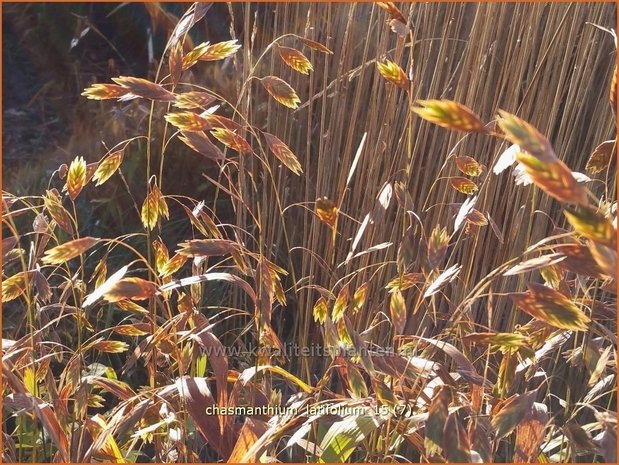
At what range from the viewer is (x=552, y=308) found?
0.72m

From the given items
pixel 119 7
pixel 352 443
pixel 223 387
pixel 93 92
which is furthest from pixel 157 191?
pixel 119 7

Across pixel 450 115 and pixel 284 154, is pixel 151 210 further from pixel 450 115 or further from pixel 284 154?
pixel 450 115

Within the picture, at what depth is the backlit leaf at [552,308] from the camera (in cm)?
71

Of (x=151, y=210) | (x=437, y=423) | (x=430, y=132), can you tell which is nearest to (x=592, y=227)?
(x=437, y=423)

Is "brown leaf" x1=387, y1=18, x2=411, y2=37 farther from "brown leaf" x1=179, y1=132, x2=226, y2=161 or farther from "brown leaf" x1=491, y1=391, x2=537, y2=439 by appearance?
"brown leaf" x1=491, y1=391, x2=537, y2=439

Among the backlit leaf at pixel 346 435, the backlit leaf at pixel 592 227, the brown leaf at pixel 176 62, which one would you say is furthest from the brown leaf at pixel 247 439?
the backlit leaf at pixel 592 227

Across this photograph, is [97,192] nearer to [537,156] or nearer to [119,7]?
[119,7]

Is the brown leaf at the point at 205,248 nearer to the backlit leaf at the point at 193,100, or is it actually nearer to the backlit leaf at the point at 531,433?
the backlit leaf at the point at 193,100

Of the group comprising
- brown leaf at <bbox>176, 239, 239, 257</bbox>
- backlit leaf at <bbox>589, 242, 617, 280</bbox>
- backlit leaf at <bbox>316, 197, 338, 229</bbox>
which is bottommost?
brown leaf at <bbox>176, 239, 239, 257</bbox>

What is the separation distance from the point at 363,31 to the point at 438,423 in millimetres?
1104

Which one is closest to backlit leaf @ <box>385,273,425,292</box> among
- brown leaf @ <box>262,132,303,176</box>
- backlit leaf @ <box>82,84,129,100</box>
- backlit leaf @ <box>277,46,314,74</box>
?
brown leaf @ <box>262,132,303,176</box>

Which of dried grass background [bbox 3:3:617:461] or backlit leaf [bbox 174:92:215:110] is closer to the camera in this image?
backlit leaf [bbox 174:92:215:110]

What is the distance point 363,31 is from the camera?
1.69m

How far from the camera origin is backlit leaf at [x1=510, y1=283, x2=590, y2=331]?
27.8 inches
